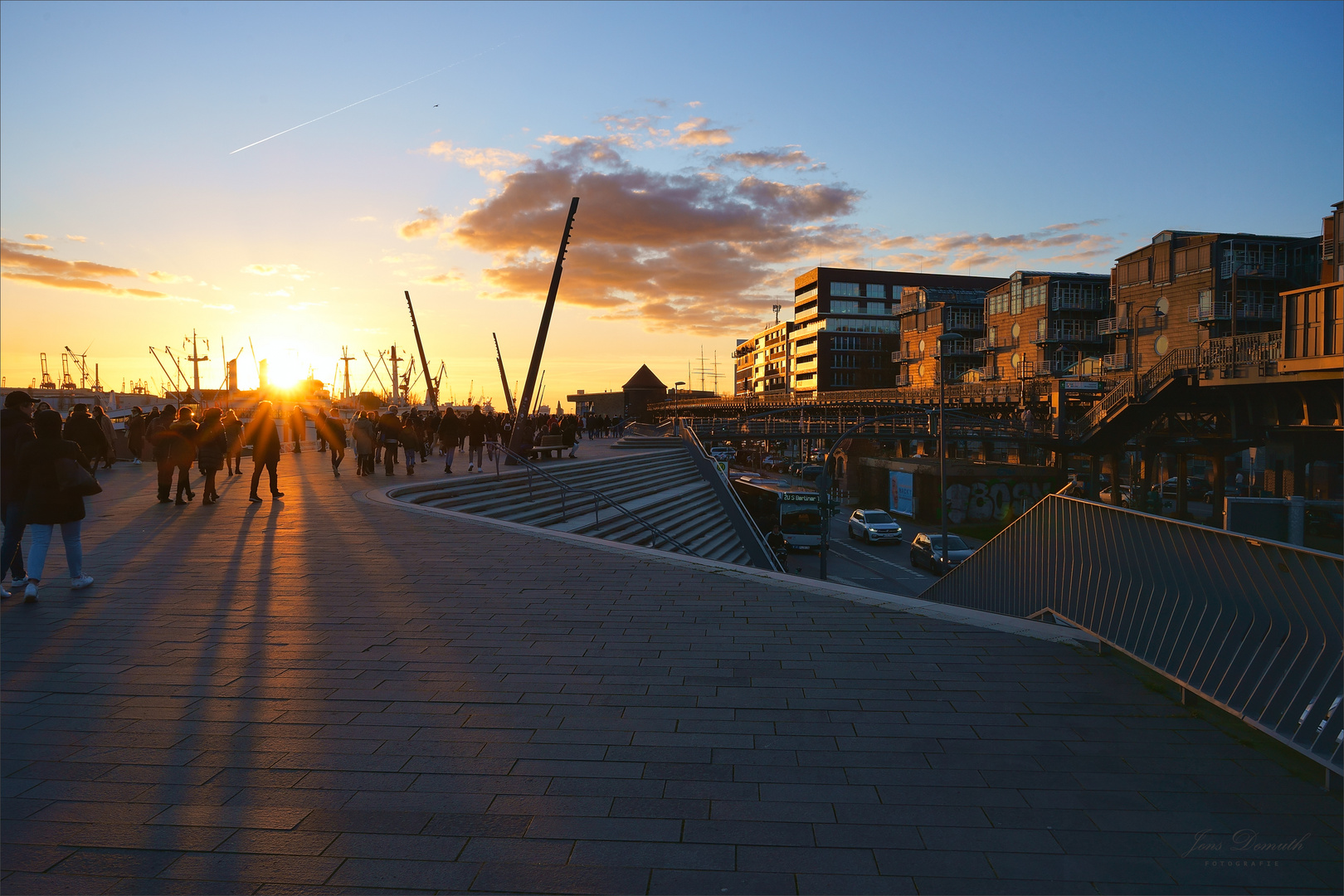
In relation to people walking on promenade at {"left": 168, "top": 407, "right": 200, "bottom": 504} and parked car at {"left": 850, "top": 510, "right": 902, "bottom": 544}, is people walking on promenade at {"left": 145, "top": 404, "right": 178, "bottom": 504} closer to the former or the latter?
people walking on promenade at {"left": 168, "top": 407, "right": 200, "bottom": 504}

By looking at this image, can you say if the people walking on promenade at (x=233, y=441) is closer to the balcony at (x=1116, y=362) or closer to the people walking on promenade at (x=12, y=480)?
the people walking on promenade at (x=12, y=480)

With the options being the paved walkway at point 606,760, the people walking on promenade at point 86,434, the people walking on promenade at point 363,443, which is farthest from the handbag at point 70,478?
the people walking on promenade at point 363,443

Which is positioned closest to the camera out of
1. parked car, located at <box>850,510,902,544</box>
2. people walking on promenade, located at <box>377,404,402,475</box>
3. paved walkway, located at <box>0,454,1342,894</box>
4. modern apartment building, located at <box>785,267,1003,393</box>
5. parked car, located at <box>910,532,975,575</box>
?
paved walkway, located at <box>0,454,1342,894</box>

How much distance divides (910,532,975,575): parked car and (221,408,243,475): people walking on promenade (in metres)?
24.0

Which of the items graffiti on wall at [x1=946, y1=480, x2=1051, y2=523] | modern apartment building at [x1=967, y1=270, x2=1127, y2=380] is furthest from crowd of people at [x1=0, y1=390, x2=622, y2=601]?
modern apartment building at [x1=967, y1=270, x2=1127, y2=380]

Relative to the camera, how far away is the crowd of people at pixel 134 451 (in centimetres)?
674

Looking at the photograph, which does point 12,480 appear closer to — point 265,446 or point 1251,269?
point 265,446

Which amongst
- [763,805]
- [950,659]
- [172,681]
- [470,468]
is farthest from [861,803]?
[470,468]

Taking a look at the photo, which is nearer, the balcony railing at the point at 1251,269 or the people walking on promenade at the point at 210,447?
the people walking on promenade at the point at 210,447

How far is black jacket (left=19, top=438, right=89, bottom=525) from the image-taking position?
21.9ft

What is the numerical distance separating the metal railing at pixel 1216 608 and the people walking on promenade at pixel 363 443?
16.9 metres

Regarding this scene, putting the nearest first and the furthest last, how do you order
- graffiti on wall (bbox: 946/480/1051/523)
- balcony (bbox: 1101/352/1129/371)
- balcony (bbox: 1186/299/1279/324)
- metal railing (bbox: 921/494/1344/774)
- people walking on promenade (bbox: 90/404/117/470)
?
metal railing (bbox: 921/494/1344/774)
people walking on promenade (bbox: 90/404/117/470)
graffiti on wall (bbox: 946/480/1051/523)
balcony (bbox: 1186/299/1279/324)
balcony (bbox: 1101/352/1129/371)

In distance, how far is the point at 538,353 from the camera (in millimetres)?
25406

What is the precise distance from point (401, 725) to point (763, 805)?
1.97 m
